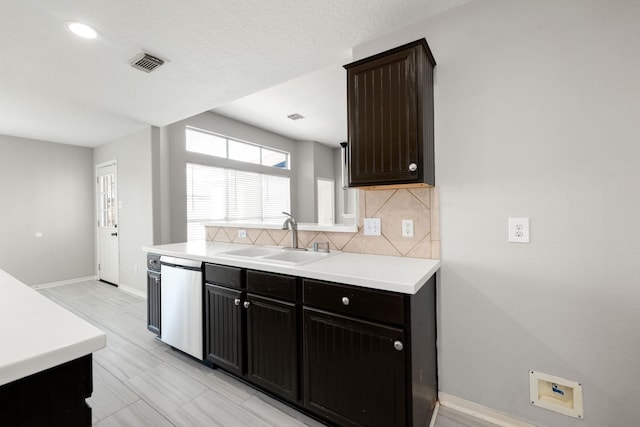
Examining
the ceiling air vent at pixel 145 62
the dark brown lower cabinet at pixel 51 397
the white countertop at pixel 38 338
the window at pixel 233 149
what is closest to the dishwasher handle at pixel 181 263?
the white countertop at pixel 38 338

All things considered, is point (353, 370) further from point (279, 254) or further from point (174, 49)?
point (174, 49)

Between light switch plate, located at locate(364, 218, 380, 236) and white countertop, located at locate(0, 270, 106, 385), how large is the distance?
5.34 feet

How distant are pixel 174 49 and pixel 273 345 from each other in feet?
7.43

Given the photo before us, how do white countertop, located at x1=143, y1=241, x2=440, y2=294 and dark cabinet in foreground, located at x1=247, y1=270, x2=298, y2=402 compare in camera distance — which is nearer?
white countertop, located at x1=143, y1=241, x2=440, y2=294

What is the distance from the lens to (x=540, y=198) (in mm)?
1533

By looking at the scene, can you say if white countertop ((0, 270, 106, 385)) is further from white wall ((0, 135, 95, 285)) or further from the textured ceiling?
white wall ((0, 135, 95, 285))

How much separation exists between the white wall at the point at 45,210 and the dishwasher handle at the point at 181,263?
3.90 meters

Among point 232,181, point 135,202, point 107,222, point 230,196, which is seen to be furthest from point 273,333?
point 107,222

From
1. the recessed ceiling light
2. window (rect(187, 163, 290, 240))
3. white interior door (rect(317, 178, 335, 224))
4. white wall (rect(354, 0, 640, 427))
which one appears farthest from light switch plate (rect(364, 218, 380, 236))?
white interior door (rect(317, 178, 335, 224))

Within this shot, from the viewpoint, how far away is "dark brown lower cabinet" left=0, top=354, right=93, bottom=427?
24.7 inches

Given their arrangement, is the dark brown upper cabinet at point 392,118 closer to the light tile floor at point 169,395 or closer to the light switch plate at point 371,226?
the light switch plate at point 371,226

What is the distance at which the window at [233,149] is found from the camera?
467 cm

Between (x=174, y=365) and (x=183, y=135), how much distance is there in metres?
3.37

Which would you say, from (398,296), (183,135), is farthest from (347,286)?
(183,135)
